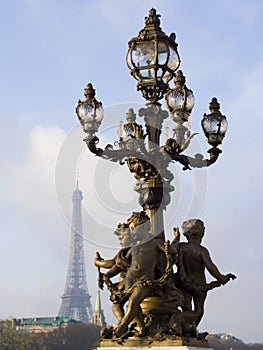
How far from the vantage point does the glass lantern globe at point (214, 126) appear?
13.6 m

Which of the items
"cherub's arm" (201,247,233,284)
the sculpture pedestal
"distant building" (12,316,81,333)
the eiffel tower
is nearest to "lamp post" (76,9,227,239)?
"cherub's arm" (201,247,233,284)

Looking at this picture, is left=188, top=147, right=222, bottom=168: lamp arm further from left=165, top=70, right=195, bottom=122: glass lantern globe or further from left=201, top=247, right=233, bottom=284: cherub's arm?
left=201, top=247, right=233, bottom=284: cherub's arm

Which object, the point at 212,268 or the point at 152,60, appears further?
the point at 152,60

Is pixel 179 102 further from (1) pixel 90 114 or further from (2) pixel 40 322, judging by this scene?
(2) pixel 40 322

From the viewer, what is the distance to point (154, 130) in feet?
44.4

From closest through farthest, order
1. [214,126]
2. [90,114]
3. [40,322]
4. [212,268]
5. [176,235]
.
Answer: [212,268], [176,235], [90,114], [214,126], [40,322]

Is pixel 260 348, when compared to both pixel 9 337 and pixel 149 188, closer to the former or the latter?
pixel 9 337

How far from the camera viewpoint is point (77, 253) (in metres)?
134

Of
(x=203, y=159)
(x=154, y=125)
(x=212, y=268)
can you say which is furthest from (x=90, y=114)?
(x=212, y=268)

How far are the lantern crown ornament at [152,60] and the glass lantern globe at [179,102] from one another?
0.30 meters

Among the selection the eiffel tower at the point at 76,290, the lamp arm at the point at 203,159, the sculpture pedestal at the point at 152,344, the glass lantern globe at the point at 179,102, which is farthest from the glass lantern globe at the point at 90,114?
the eiffel tower at the point at 76,290

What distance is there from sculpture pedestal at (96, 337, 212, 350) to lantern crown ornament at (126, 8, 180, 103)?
359 cm

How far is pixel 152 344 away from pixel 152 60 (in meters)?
4.16

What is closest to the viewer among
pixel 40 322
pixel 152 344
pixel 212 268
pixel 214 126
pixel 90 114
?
pixel 152 344
